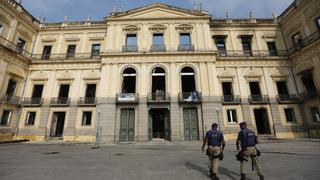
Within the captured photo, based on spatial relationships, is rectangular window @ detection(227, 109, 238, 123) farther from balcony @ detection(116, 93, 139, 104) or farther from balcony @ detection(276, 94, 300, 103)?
balcony @ detection(116, 93, 139, 104)

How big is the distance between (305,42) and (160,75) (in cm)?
1546

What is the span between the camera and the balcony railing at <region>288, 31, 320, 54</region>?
18.1 meters

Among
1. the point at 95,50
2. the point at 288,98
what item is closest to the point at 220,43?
the point at 288,98

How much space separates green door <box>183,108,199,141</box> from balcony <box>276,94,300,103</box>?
951 cm

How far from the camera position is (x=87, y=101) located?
66.9 feet

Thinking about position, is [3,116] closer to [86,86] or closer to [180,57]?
[86,86]

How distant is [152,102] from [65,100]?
10071 millimetres

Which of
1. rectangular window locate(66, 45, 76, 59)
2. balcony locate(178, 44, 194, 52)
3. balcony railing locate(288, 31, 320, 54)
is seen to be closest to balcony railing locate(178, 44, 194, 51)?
balcony locate(178, 44, 194, 52)

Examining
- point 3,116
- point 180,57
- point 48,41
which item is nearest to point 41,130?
point 3,116

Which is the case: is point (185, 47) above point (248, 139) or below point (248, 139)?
above

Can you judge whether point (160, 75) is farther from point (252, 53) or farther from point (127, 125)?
point (252, 53)

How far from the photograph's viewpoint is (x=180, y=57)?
1975 centimetres

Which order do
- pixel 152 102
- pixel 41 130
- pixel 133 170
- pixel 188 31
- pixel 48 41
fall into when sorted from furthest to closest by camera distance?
pixel 48 41 < pixel 188 31 < pixel 41 130 < pixel 152 102 < pixel 133 170

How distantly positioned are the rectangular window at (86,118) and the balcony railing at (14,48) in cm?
983
